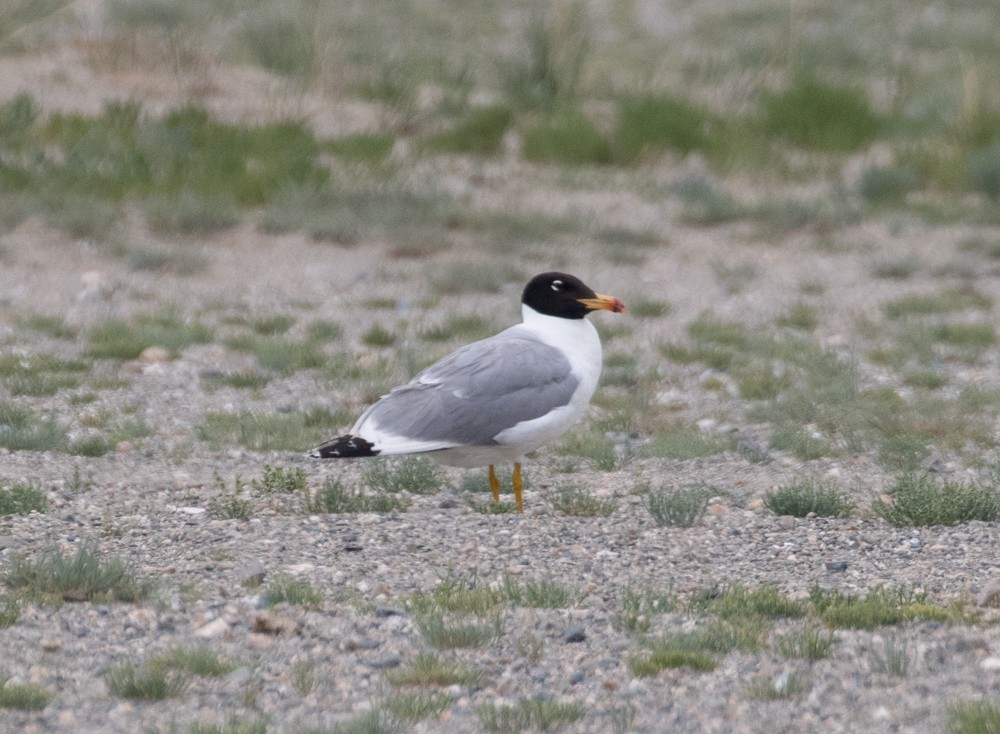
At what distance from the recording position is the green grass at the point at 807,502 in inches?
260

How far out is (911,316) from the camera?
10938mm

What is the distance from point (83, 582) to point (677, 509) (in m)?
2.50

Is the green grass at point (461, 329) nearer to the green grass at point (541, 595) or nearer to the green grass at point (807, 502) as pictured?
the green grass at point (807, 502)

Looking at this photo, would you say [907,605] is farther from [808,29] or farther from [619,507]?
[808,29]

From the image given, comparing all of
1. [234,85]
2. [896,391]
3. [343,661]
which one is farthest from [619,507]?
[234,85]

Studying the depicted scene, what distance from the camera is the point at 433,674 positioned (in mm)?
4660

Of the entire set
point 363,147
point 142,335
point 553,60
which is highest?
point 553,60

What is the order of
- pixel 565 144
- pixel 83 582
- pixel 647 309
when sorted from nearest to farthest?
1. pixel 83 582
2. pixel 647 309
3. pixel 565 144

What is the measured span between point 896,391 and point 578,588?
170 inches

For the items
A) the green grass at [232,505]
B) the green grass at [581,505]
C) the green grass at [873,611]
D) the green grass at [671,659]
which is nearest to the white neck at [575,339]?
the green grass at [581,505]

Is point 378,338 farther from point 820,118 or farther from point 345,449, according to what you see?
point 820,118

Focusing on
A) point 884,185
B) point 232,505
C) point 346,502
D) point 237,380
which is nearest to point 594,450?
point 346,502

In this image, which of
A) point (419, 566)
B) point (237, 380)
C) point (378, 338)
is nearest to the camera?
point (419, 566)

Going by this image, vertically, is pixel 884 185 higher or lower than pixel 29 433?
higher
